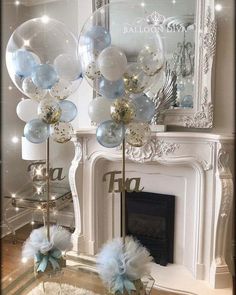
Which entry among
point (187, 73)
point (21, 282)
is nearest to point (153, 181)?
point (187, 73)

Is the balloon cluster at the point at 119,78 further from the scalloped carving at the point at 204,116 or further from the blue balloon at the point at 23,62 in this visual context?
the scalloped carving at the point at 204,116

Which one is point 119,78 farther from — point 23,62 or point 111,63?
point 23,62

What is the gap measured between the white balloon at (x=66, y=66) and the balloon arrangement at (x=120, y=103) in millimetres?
87

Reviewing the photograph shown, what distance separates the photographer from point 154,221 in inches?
100

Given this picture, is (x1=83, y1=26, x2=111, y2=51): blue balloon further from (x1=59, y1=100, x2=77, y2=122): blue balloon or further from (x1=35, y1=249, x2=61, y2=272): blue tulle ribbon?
(x1=35, y1=249, x2=61, y2=272): blue tulle ribbon

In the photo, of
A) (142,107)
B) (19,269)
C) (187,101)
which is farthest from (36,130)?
(187,101)

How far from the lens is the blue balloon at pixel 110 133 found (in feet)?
5.02

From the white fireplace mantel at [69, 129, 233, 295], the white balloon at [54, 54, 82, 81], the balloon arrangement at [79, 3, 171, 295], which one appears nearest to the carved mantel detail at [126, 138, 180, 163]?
the white fireplace mantel at [69, 129, 233, 295]

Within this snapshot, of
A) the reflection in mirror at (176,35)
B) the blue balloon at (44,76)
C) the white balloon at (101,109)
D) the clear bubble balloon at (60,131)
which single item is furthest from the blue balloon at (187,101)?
the blue balloon at (44,76)

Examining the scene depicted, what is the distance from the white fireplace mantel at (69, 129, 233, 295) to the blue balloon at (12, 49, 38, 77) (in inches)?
36.4

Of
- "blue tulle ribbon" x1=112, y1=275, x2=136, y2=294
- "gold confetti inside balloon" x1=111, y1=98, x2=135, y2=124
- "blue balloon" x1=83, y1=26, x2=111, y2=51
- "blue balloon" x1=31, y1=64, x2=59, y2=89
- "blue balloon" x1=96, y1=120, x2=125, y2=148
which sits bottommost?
"blue tulle ribbon" x1=112, y1=275, x2=136, y2=294

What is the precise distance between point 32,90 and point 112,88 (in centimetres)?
45

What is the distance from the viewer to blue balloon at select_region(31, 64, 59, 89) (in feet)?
5.04

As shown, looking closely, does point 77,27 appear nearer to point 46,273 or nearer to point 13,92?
point 13,92
